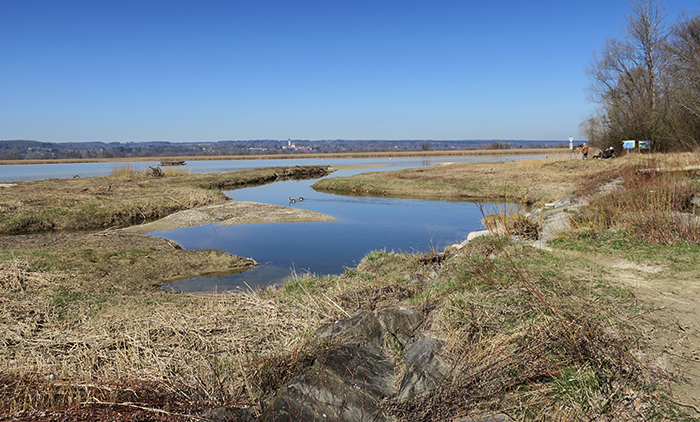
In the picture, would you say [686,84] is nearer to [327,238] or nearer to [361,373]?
[327,238]

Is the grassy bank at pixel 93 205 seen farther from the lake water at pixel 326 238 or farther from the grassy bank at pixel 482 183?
the grassy bank at pixel 482 183

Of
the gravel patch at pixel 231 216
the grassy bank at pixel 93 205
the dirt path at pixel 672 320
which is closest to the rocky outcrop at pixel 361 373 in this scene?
the dirt path at pixel 672 320

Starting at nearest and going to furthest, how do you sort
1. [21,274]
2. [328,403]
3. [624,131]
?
[328,403]
[21,274]
[624,131]

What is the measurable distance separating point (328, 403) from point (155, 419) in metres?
1.59

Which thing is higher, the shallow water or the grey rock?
the grey rock

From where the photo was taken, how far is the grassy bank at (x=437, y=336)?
11.8 ft

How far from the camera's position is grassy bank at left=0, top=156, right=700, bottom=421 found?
3588 millimetres

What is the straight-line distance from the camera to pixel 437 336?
4.79 meters

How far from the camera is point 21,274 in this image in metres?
Result: 8.73

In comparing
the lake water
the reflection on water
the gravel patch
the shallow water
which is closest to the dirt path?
the shallow water

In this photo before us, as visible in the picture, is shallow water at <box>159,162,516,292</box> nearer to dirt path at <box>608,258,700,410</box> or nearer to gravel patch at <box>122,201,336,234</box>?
gravel patch at <box>122,201,336,234</box>

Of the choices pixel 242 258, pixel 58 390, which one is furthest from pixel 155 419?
pixel 242 258

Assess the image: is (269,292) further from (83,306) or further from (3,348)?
(3,348)

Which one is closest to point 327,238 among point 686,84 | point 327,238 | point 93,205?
point 327,238
